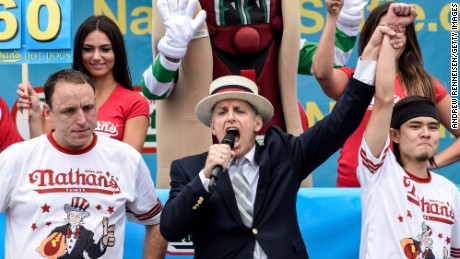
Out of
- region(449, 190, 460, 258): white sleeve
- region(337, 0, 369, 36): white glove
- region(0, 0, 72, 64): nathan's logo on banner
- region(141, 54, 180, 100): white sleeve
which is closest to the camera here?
region(449, 190, 460, 258): white sleeve

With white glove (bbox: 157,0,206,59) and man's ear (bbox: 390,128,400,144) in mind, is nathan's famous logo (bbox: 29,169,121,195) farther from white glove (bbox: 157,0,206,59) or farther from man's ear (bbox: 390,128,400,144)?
man's ear (bbox: 390,128,400,144)

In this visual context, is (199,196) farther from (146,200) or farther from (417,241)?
(417,241)

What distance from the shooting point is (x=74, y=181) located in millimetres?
3916

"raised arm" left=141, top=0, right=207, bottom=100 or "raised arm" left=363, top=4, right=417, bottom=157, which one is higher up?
"raised arm" left=141, top=0, right=207, bottom=100

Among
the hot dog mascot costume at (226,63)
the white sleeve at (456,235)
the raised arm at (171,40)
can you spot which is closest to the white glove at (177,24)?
the raised arm at (171,40)

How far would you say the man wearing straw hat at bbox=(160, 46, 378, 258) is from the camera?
373 centimetres

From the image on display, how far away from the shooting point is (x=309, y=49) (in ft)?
17.0

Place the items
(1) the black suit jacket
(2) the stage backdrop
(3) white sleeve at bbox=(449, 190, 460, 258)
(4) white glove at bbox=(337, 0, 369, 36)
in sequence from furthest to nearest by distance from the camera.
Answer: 1. (2) the stage backdrop
2. (4) white glove at bbox=(337, 0, 369, 36)
3. (3) white sleeve at bbox=(449, 190, 460, 258)
4. (1) the black suit jacket

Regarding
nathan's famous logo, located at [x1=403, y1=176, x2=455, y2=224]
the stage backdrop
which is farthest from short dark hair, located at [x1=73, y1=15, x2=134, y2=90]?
nathan's famous logo, located at [x1=403, y1=176, x2=455, y2=224]

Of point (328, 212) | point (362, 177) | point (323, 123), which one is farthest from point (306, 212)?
point (323, 123)

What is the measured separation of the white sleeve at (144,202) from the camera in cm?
411

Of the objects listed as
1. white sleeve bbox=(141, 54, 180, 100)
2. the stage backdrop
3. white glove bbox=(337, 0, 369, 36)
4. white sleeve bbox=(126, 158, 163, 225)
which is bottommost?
white sleeve bbox=(126, 158, 163, 225)

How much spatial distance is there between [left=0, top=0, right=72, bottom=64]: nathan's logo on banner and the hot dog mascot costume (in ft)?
1.48

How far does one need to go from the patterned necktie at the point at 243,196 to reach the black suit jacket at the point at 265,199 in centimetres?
3
